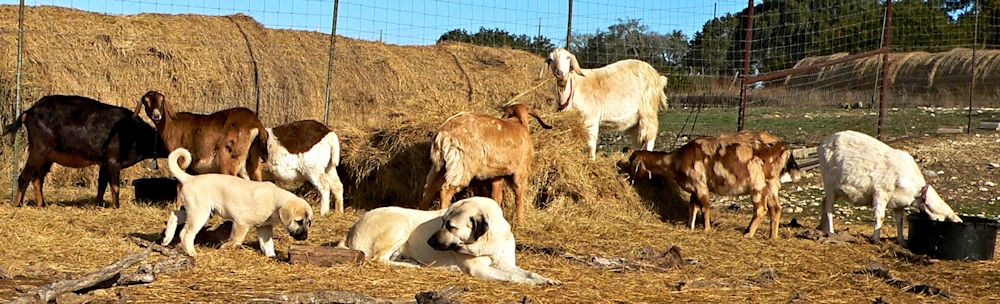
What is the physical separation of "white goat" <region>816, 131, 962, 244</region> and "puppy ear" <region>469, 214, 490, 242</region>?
4577 millimetres

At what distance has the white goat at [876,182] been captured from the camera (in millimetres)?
10453

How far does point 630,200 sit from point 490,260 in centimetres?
451

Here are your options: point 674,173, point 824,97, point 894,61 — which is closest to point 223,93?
point 674,173

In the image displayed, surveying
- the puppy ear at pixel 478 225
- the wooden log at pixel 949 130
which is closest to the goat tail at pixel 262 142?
the puppy ear at pixel 478 225

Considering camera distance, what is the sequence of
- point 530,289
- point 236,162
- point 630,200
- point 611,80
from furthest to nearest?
point 611,80, point 630,200, point 236,162, point 530,289

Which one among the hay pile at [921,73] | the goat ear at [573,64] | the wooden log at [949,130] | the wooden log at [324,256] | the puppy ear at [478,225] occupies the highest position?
the hay pile at [921,73]

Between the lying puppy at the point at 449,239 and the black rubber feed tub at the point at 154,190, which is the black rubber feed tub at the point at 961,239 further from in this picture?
the black rubber feed tub at the point at 154,190

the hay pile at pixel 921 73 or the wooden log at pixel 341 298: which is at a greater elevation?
the hay pile at pixel 921 73

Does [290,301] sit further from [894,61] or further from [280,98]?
[894,61]

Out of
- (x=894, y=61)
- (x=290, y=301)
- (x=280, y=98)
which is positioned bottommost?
(x=290, y=301)

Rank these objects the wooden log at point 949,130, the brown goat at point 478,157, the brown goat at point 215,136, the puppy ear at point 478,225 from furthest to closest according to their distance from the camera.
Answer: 1. the wooden log at point 949,130
2. the brown goat at point 215,136
3. the brown goat at point 478,157
4. the puppy ear at point 478,225

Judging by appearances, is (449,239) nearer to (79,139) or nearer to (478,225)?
(478,225)

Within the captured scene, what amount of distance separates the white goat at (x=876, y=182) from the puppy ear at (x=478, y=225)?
458 centimetres

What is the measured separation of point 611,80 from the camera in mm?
13227
